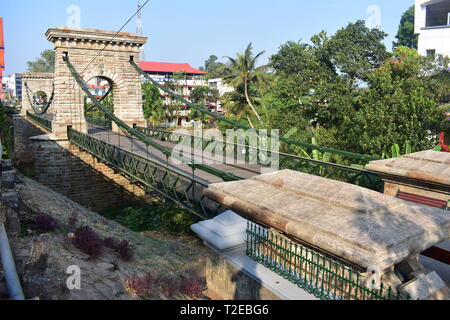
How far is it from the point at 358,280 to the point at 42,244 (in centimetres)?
511

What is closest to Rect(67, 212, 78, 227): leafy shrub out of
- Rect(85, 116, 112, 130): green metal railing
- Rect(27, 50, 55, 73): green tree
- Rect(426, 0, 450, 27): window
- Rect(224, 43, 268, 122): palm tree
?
Rect(85, 116, 112, 130): green metal railing

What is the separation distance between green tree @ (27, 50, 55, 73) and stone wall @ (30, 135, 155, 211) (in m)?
72.3

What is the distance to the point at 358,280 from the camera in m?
3.23

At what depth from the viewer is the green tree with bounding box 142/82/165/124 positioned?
129ft

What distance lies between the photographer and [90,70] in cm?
1848

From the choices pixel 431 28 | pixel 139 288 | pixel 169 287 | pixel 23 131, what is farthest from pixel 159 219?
pixel 23 131

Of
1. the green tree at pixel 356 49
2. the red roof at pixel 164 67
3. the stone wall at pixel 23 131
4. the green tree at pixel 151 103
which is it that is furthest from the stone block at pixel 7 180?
the red roof at pixel 164 67

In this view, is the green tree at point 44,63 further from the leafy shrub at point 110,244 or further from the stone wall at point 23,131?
the leafy shrub at point 110,244

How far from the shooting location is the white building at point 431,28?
24.2 m

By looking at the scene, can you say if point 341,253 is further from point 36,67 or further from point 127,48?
point 36,67

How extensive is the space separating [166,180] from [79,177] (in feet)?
35.8

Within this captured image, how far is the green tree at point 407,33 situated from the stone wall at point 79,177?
57.7 m

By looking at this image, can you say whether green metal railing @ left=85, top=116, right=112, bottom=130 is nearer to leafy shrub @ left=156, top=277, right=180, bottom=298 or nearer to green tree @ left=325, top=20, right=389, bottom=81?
green tree @ left=325, top=20, right=389, bottom=81

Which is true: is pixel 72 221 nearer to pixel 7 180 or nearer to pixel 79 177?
pixel 7 180
